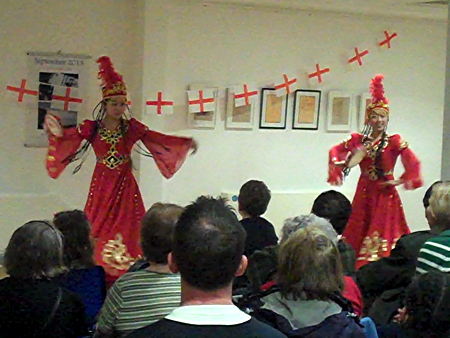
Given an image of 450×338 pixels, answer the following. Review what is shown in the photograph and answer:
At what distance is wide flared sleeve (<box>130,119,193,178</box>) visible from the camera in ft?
16.4

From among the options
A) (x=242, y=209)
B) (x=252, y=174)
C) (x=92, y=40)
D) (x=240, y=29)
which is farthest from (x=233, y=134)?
(x=242, y=209)

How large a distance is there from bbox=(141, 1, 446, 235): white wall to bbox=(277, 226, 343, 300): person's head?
176 inches

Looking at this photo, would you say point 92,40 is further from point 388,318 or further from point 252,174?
point 388,318

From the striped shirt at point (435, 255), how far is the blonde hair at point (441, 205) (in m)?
0.19

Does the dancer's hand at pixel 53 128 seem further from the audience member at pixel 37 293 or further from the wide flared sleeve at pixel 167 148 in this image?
the audience member at pixel 37 293

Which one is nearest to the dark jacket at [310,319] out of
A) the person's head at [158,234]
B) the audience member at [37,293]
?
the person's head at [158,234]

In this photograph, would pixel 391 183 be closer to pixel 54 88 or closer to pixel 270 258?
pixel 270 258

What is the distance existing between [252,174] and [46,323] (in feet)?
16.5

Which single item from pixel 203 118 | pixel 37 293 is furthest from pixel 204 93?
pixel 37 293

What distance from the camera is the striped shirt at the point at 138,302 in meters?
2.37

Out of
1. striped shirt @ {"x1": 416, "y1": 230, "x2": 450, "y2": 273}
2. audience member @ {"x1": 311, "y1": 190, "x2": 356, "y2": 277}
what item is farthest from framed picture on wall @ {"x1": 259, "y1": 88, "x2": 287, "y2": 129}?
striped shirt @ {"x1": 416, "y1": 230, "x2": 450, "y2": 273}

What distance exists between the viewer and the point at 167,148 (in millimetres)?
5027

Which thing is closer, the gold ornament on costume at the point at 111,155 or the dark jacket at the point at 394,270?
the dark jacket at the point at 394,270

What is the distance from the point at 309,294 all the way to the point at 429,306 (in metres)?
0.33
